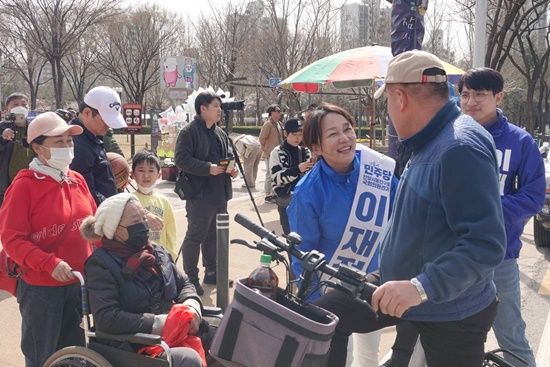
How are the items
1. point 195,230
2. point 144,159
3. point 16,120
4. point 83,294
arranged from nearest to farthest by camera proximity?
point 83,294 < point 144,159 < point 195,230 < point 16,120

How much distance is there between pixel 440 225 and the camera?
2.12 metres

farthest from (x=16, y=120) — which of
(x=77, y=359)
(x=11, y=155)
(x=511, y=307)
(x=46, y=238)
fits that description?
(x=511, y=307)

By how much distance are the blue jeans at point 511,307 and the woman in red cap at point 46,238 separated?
2394 mm

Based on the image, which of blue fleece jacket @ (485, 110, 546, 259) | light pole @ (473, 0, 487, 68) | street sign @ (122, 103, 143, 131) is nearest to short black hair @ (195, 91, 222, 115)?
blue fleece jacket @ (485, 110, 546, 259)

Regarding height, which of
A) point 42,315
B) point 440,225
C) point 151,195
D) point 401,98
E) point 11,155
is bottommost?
point 42,315

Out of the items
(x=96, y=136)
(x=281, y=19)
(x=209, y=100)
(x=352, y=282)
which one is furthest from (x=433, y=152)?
(x=281, y=19)

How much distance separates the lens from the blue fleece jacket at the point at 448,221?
199 cm

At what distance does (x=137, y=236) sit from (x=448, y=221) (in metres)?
1.83

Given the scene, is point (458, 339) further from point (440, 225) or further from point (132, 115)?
point (132, 115)

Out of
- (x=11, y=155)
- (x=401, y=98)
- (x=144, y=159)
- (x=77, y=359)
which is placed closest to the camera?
(x=401, y=98)

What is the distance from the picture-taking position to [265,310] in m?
2.01

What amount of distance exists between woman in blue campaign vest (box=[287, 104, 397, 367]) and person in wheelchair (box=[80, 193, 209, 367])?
0.79m

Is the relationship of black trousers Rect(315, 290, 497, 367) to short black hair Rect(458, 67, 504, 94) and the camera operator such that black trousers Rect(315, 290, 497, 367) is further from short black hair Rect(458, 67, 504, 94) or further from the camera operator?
the camera operator

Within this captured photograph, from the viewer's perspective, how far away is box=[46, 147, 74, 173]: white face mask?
3396mm
